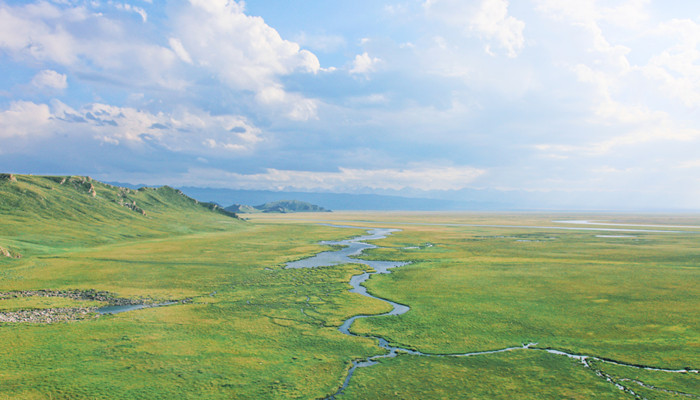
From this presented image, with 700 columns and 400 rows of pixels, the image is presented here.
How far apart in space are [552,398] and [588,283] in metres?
36.2

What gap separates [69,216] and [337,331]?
11848 cm

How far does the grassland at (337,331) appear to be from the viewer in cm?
2216

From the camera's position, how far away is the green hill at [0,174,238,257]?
272ft

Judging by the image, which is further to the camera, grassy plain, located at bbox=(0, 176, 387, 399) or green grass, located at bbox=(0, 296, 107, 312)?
green grass, located at bbox=(0, 296, 107, 312)

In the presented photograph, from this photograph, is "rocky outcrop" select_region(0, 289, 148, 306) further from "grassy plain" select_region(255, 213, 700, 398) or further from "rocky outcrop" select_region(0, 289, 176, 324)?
"grassy plain" select_region(255, 213, 700, 398)

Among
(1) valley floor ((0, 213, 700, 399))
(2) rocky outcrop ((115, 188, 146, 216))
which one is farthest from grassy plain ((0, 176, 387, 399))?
(2) rocky outcrop ((115, 188, 146, 216))

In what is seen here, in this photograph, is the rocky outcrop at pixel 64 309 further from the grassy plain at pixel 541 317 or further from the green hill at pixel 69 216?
the green hill at pixel 69 216

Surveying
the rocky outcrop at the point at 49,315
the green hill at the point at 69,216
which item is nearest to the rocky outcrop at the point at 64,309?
the rocky outcrop at the point at 49,315

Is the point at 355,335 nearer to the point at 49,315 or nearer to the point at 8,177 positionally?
the point at 49,315

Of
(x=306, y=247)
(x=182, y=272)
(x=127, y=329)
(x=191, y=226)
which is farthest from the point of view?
(x=191, y=226)

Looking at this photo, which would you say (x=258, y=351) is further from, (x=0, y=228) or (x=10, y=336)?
(x=0, y=228)

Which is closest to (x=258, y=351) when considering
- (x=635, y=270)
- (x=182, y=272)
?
(x=182, y=272)

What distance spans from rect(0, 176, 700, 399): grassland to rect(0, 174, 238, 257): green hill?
13.0m

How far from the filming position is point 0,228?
271 feet
